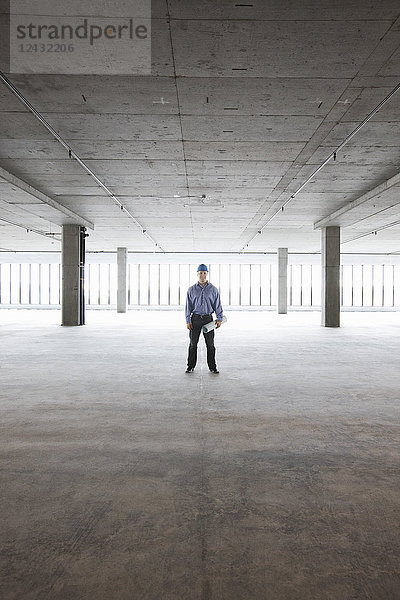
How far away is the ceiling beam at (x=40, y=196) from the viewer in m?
16.1

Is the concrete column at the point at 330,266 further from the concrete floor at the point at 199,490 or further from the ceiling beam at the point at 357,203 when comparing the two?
the concrete floor at the point at 199,490

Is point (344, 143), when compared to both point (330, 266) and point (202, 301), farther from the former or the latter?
point (330, 266)

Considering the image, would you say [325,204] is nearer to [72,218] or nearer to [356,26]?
[72,218]

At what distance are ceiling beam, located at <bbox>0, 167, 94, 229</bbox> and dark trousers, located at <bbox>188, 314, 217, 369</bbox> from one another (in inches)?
384

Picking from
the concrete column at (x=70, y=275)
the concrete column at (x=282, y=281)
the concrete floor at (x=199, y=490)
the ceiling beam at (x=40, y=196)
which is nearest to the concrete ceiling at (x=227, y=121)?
the ceiling beam at (x=40, y=196)

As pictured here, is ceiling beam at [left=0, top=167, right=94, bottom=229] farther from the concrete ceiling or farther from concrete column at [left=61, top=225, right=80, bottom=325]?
concrete column at [left=61, top=225, right=80, bottom=325]

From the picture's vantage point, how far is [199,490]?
3.99 metres

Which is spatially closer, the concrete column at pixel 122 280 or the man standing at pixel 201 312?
the man standing at pixel 201 312

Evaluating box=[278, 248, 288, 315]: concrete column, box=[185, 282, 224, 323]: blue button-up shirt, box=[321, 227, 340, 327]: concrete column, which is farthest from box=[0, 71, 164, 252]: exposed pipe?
box=[278, 248, 288, 315]: concrete column

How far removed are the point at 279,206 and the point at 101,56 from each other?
14.9 m

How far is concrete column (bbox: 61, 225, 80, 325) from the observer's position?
26.5 m

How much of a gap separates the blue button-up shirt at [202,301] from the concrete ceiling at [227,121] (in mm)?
4182

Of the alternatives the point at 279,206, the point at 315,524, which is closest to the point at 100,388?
the point at 315,524

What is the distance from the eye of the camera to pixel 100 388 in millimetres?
8414
